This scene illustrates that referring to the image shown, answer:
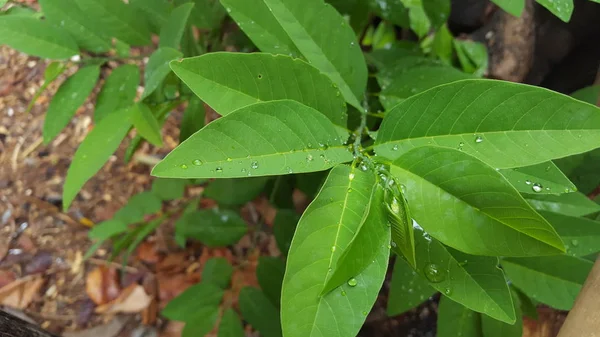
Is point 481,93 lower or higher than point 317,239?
higher

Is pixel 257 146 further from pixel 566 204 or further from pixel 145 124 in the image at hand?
pixel 566 204

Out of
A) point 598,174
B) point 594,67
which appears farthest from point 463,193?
point 594,67

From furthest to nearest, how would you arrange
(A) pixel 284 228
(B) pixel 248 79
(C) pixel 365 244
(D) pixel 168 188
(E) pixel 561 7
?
1. (D) pixel 168 188
2. (A) pixel 284 228
3. (E) pixel 561 7
4. (B) pixel 248 79
5. (C) pixel 365 244

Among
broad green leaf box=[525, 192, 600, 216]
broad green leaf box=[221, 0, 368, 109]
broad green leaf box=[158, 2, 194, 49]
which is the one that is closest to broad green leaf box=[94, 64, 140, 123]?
broad green leaf box=[158, 2, 194, 49]

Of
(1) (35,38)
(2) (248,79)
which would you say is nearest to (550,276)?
(2) (248,79)

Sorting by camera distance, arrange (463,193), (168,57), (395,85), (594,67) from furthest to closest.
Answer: (594,67) → (395,85) → (168,57) → (463,193)

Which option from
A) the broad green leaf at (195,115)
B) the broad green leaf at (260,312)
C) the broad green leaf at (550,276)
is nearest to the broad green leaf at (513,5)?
the broad green leaf at (550,276)

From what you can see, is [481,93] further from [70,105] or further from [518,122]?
[70,105]
